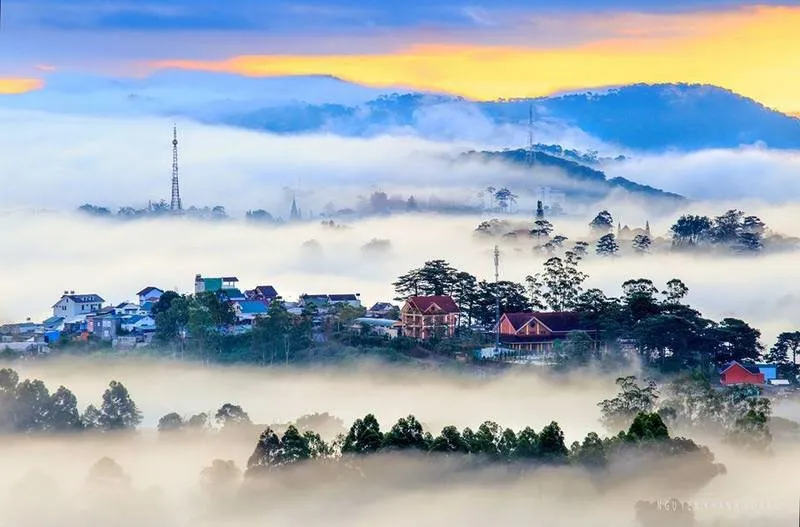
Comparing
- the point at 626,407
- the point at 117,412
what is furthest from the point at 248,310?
the point at 626,407

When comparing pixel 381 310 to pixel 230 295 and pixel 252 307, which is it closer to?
pixel 252 307

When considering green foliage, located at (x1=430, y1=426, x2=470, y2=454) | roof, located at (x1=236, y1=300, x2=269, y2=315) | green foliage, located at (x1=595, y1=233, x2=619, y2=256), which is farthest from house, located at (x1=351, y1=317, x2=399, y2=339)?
green foliage, located at (x1=595, y1=233, x2=619, y2=256)

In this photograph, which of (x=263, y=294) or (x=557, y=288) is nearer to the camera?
(x=557, y=288)

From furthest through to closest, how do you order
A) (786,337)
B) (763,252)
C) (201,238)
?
(201,238)
(763,252)
(786,337)

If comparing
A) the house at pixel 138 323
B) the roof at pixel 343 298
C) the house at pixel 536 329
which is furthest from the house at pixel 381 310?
the house at pixel 138 323

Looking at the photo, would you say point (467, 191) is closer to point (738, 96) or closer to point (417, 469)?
point (738, 96)

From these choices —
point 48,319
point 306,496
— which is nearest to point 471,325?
point 48,319
